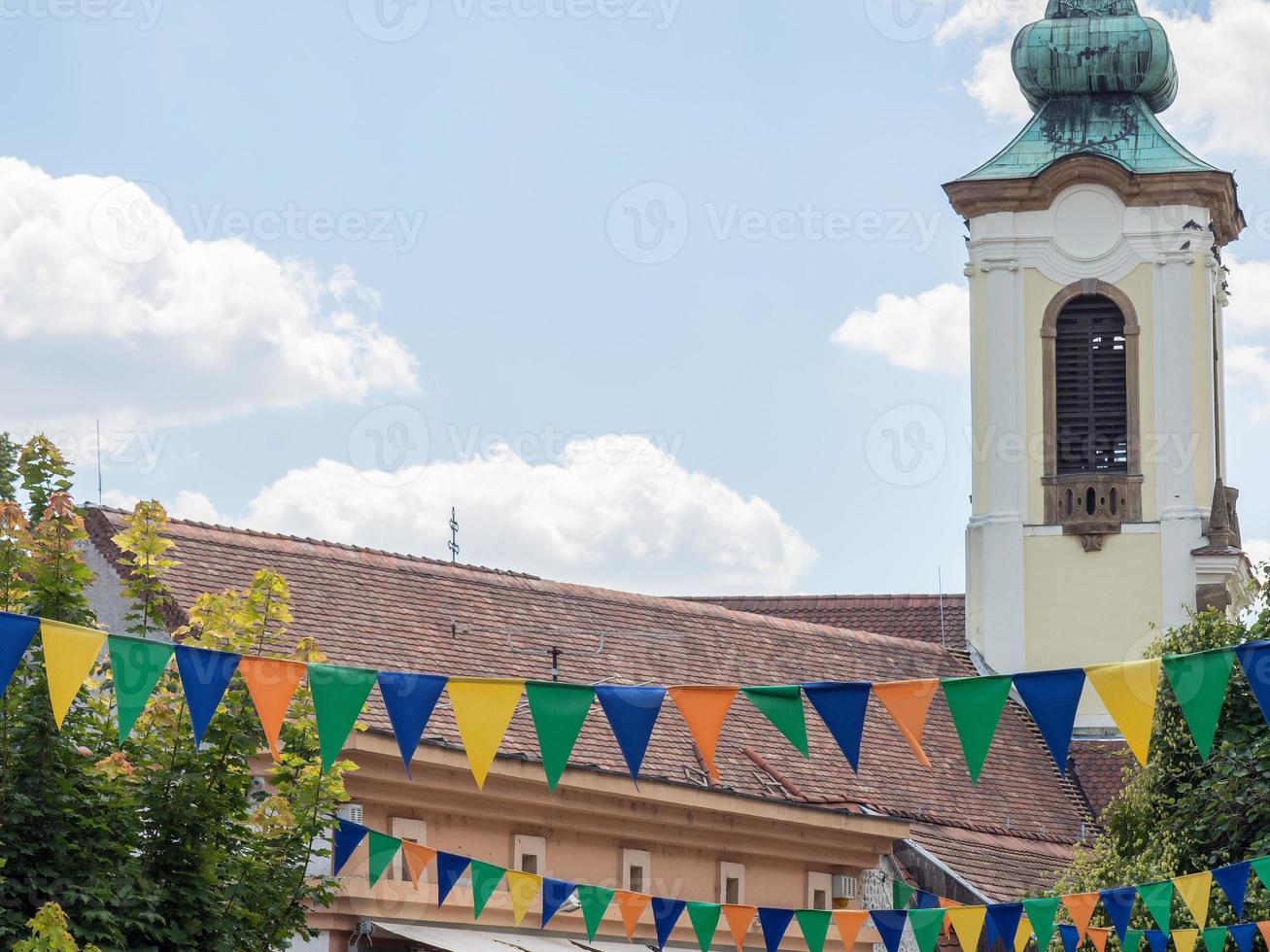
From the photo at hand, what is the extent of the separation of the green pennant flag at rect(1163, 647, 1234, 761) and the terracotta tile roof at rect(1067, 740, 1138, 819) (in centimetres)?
2332

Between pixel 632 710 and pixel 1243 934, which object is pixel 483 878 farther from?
pixel 1243 934

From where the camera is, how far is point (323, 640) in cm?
2650

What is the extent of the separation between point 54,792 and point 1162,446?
26.5 meters

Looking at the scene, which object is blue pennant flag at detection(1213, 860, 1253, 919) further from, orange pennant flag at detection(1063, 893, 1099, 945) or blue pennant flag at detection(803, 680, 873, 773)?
blue pennant flag at detection(803, 680, 873, 773)

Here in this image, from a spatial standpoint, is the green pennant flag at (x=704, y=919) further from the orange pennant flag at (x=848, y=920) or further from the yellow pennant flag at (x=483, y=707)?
the yellow pennant flag at (x=483, y=707)

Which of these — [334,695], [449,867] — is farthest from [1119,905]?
[334,695]

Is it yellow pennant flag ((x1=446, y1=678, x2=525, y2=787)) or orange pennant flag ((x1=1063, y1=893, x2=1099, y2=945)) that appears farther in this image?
orange pennant flag ((x1=1063, y1=893, x2=1099, y2=945))

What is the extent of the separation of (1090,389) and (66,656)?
92.5 feet

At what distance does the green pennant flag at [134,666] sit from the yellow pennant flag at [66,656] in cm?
14

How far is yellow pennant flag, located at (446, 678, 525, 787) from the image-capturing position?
15367 millimetres

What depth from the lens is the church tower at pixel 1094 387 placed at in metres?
40.2

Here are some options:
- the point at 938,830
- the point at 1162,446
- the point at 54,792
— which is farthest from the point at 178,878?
the point at 1162,446

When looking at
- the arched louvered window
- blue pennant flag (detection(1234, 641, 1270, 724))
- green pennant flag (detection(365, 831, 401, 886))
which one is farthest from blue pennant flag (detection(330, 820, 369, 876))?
the arched louvered window

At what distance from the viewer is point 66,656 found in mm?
14398
